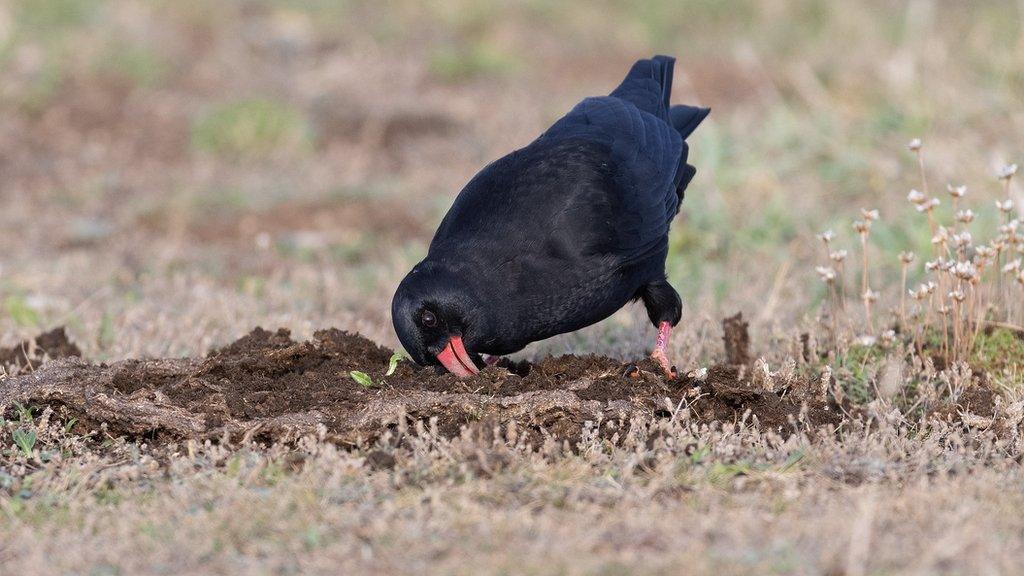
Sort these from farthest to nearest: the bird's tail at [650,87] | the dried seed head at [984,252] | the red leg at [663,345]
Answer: the bird's tail at [650,87] < the red leg at [663,345] < the dried seed head at [984,252]

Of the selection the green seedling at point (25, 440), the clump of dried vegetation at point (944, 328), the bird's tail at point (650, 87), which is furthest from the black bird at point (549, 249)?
the green seedling at point (25, 440)

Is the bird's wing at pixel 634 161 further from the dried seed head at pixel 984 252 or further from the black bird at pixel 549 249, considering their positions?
the dried seed head at pixel 984 252

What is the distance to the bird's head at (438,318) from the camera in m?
4.14

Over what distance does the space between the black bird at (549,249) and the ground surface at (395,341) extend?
19 cm

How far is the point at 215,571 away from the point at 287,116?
7907 mm

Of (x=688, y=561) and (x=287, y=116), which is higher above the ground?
(x=287, y=116)

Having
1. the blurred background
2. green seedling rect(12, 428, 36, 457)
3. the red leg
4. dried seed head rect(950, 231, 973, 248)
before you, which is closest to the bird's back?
Result: the red leg

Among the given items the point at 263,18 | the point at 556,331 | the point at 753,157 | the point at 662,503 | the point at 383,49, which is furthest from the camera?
the point at 263,18

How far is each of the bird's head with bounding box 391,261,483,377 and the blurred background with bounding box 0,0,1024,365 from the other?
4.09 ft

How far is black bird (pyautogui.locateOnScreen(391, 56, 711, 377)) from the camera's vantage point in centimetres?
421

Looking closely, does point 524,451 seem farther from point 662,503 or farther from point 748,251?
point 748,251

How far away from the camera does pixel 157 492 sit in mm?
3469

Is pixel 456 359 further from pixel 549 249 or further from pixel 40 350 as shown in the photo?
pixel 40 350

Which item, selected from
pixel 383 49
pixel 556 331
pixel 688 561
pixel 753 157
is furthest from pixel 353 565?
pixel 383 49
